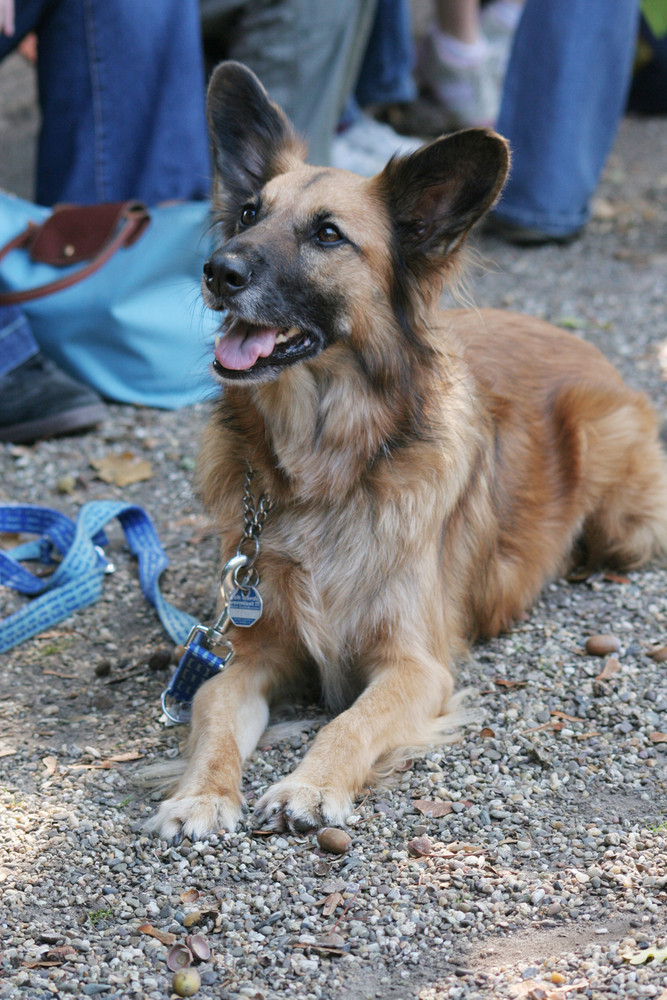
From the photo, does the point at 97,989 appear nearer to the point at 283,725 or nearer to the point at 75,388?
the point at 283,725

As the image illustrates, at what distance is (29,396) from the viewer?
4988mm

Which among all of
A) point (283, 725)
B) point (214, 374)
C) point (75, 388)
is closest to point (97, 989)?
point (283, 725)

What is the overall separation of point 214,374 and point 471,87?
22.5ft

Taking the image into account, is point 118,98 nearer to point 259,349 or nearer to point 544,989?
point 259,349

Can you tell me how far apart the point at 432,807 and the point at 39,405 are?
3.08 m

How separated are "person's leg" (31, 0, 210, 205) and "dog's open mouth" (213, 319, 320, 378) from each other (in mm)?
2797

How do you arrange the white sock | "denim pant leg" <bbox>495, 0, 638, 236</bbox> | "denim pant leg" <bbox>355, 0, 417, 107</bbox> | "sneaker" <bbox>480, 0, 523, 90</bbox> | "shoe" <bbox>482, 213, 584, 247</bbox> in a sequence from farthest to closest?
"sneaker" <bbox>480, 0, 523, 90</bbox>
the white sock
"denim pant leg" <bbox>355, 0, 417, 107</bbox>
"shoe" <bbox>482, 213, 584, 247</bbox>
"denim pant leg" <bbox>495, 0, 638, 236</bbox>

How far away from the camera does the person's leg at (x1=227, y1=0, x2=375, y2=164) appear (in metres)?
6.54

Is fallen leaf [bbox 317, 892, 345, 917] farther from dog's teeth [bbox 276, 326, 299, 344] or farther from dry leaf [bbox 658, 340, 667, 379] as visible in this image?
dry leaf [bbox 658, 340, 667, 379]

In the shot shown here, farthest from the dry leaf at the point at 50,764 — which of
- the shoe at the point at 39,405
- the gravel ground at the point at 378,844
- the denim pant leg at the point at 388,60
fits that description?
the denim pant leg at the point at 388,60

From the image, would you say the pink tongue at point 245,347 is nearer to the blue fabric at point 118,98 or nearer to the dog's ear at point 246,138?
the dog's ear at point 246,138

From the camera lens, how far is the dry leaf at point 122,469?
481 cm

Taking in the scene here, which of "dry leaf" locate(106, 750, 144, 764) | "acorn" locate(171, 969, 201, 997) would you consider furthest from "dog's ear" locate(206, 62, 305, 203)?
"acorn" locate(171, 969, 201, 997)

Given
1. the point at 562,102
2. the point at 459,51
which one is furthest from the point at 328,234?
the point at 459,51
